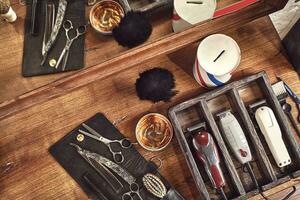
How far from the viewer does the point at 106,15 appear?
118cm

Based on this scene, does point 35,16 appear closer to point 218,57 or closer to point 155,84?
point 155,84

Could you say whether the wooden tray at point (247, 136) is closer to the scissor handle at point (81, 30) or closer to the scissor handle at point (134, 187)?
the scissor handle at point (134, 187)

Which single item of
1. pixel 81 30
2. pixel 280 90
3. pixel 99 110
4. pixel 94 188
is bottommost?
pixel 94 188

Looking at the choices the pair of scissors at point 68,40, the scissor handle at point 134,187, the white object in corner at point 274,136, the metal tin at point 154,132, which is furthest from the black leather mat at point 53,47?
the white object in corner at point 274,136

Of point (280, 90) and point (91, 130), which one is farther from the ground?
point (280, 90)

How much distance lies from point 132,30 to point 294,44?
40cm

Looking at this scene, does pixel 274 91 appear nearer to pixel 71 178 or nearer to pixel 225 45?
pixel 225 45

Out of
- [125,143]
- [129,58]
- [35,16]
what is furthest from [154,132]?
[35,16]

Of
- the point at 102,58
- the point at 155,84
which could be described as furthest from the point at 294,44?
the point at 102,58

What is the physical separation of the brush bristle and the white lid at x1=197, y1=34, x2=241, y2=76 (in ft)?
0.49

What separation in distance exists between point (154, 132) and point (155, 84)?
132 mm

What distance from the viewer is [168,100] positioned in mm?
1126

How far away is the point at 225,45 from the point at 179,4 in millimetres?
144

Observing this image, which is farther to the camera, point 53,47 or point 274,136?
point 53,47
